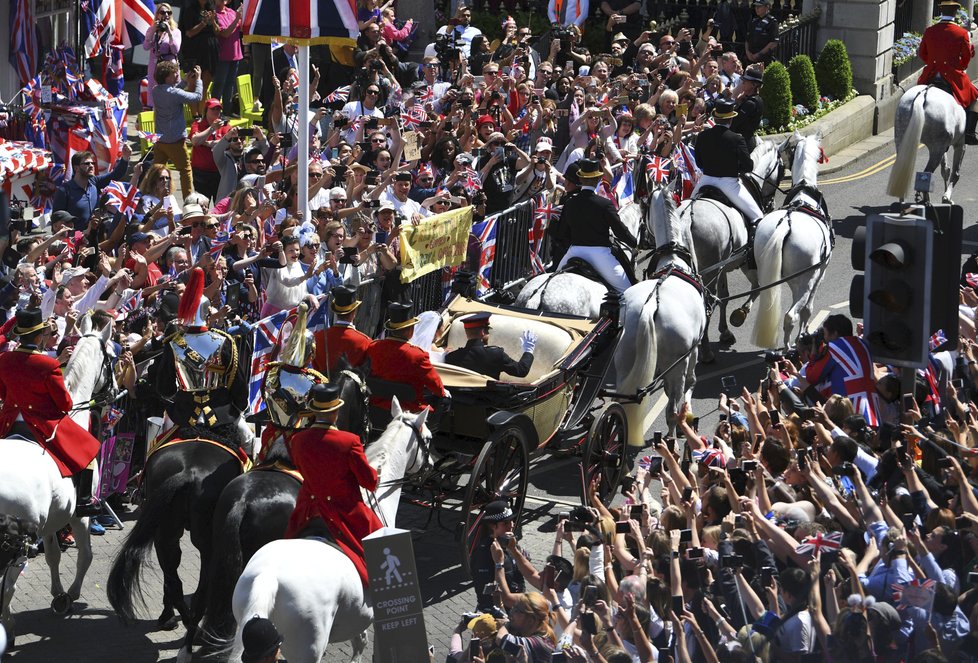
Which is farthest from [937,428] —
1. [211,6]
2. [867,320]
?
[211,6]

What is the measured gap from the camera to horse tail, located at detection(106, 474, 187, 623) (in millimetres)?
9859

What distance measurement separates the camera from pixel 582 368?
40.7 feet

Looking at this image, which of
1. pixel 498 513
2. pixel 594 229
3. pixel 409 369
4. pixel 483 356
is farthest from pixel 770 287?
pixel 498 513

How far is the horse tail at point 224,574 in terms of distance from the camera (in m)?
9.34

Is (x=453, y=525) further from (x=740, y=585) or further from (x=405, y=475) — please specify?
(x=740, y=585)

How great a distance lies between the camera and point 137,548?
9906 millimetres

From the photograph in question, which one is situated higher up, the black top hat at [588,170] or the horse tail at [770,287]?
the black top hat at [588,170]

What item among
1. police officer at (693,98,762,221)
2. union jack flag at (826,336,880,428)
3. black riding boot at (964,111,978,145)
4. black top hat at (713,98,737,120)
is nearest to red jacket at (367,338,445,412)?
union jack flag at (826,336,880,428)

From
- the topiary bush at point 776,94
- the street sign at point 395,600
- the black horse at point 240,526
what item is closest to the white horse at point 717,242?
the black horse at point 240,526

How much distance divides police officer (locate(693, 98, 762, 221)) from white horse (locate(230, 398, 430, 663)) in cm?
879

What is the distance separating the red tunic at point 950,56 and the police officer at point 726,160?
5.95 metres

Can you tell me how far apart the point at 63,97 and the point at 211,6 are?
188 inches

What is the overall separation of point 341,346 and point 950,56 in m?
13.3

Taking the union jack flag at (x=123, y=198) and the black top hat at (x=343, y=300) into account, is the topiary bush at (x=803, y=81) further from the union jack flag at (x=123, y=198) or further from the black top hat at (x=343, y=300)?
the black top hat at (x=343, y=300)
